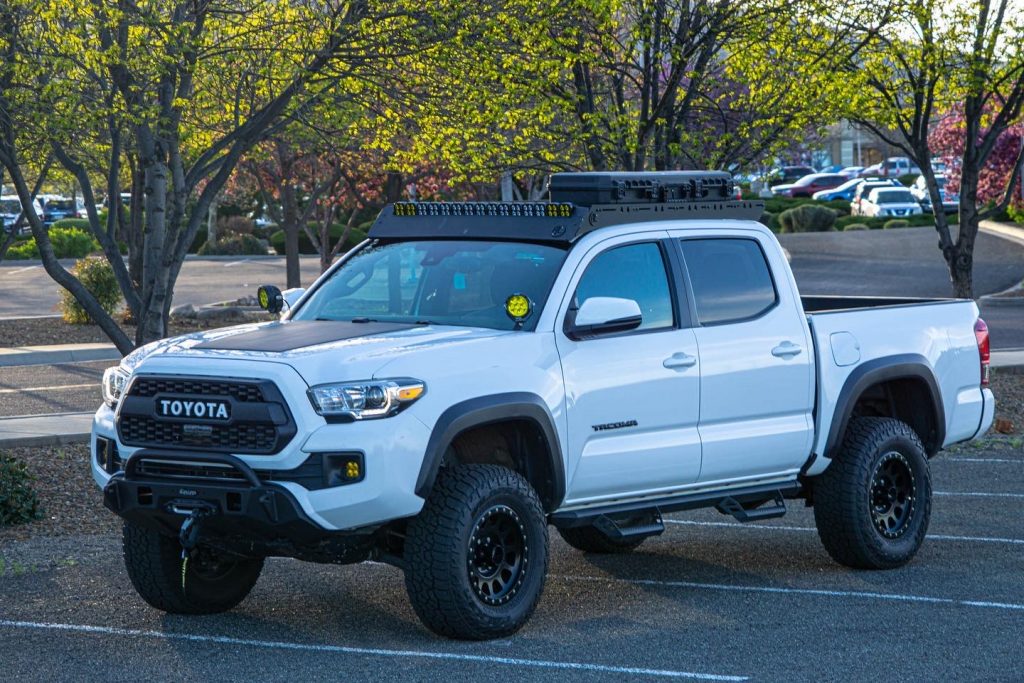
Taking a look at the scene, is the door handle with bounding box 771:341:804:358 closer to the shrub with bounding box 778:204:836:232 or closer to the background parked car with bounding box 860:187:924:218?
the shrub with bounding box 778:204:836:232

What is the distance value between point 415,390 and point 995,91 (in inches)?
471

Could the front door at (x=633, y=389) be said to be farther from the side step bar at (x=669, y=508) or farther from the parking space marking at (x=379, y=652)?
the parking space marking at (x=379, y=652)

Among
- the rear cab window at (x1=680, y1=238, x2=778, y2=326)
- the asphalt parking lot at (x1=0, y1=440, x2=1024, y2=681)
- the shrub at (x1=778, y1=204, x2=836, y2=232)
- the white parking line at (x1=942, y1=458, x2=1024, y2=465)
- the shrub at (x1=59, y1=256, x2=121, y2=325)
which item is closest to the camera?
the asphalt parking lot at (x1=0, y1=440, x2=1024, y2=681)

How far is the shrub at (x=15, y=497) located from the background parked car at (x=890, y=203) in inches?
1828

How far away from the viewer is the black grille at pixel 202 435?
6453mm

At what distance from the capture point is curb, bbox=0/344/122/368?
22672mm

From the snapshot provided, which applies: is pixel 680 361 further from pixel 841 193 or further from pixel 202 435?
pixel 841 193

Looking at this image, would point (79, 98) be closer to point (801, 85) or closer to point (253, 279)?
point (801, 85)

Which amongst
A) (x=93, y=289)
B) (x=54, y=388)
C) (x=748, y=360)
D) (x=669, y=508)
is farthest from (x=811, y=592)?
(x=93, y=289)

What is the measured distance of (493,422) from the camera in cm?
699

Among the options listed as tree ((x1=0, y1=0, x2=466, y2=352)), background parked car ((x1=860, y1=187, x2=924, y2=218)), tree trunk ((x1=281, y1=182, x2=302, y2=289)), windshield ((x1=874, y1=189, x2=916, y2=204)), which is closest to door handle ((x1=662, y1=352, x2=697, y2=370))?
tree ((x1=0, y1=0, x2=466, y2=352))

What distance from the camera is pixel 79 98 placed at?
11.7 metres

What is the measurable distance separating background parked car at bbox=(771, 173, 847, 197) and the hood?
66.6 metres

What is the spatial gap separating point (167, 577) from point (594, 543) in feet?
9.16
